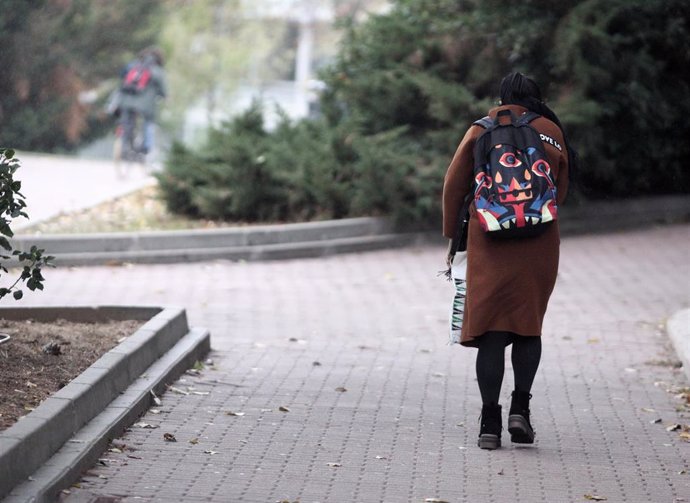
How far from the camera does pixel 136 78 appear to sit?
1983 centimetres

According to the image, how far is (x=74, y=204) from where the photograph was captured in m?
15.5

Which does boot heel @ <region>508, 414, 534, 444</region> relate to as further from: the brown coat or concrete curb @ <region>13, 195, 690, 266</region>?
concrete curb @ <region>13, 195, 690, 266</region>

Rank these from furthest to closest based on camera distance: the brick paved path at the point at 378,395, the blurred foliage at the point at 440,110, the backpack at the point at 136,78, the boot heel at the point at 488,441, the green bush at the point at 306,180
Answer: the backpack at the point at 136,78, the blurred foliage at the point at 440,110, the green bush at the point at 306,180, the boot heel at the point at 488,441, the brick paved path at the point at 378,395

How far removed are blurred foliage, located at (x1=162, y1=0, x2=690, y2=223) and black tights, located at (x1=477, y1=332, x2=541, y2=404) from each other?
26.2 ft

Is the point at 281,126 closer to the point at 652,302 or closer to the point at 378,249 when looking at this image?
the point at 378,249

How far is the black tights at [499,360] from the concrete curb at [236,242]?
23.4 ft

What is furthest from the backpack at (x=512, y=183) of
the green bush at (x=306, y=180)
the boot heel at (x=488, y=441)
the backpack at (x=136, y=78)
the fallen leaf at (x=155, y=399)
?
the backpack at (x=136, y=78)

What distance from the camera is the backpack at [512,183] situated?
18.9ft

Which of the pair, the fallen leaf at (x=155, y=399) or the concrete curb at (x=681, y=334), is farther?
the concrete curb at (x=681, y=334)

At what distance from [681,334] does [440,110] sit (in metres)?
6.42

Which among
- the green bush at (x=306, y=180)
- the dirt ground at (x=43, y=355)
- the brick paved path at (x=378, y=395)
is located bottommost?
the brick paved path at (x=378, y=395)

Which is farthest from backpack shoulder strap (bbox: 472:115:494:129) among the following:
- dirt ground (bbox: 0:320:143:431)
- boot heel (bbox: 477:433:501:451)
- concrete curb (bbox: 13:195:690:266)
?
concrete curb (bbox: 13:195:690:266)

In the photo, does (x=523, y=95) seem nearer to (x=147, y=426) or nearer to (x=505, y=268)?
(x=505, y=268)

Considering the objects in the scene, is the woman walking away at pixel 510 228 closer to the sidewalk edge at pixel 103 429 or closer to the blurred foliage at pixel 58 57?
the sidewalk edge at pixel 103 429
